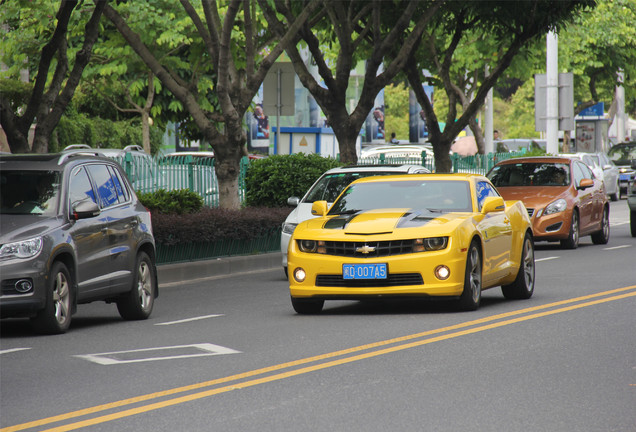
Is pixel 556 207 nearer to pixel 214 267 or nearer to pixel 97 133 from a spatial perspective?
pixel 214 267

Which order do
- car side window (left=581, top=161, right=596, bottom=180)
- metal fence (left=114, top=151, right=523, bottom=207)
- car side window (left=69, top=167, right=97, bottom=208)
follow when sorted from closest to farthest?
car side window (left=69, top=167, right=97, bottom=208), metal fence (left=114, top=151, right=523, bottom=207), car side window (left=581, top=161, right=596, bottom=180)

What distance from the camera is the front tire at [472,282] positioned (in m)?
11.8

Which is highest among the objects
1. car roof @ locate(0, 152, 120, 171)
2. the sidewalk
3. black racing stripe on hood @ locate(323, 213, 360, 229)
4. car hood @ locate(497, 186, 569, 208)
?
car roof @ locate(0, 152, 120, 171)

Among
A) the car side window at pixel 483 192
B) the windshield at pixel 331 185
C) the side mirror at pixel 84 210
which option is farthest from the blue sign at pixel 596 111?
the side mirror at pixel 84 210

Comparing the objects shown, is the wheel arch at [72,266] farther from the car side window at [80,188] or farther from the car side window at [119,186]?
the car side window at [119,186]

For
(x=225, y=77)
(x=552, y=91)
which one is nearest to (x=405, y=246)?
(x=225, y=77)

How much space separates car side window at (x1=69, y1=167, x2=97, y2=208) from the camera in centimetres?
1165

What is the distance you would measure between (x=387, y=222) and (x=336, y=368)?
3470 millimetres

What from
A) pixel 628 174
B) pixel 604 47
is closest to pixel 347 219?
pixel 628 174

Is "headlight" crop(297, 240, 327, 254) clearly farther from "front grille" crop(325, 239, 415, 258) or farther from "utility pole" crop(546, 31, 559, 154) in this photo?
"utility pole" crop(546, 31, 559, 154)

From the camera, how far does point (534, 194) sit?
21.5 meters

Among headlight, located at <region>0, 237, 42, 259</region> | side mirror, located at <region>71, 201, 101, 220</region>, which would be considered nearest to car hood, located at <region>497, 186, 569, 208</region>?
side mirror, located at <region>71, 201, 101, 220</region>

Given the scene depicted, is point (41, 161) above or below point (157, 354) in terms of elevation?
above

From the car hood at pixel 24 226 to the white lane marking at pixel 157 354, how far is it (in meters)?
1.59
